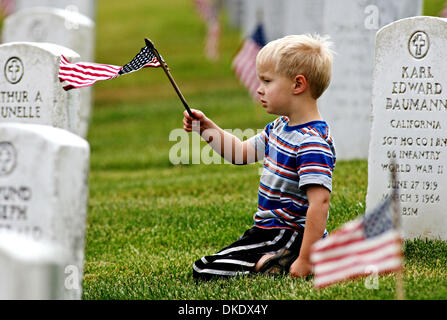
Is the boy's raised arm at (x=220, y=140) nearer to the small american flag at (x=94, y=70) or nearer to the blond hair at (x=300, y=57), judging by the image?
the small american flag at (x=94, y=70)

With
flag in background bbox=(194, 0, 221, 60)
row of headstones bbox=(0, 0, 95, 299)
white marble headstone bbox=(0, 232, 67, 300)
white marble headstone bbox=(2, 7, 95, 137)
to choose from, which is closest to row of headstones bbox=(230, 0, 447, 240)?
row of headstones bbox=(0, 0, 95, 299)

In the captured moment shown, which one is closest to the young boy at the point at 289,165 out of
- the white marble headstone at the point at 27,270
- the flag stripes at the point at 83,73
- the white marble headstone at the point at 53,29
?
the flag stripes at the point at 83,73

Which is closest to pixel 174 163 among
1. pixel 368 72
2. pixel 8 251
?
pixel 368 72

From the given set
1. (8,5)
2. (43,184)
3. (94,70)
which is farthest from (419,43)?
(8,5)

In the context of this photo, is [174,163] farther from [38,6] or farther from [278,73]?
[278,73]

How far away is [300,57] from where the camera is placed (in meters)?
A: 4.48

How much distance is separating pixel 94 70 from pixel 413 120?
7.48 ft

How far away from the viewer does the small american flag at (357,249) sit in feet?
10.8

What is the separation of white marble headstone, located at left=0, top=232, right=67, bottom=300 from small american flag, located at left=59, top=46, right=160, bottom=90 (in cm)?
205

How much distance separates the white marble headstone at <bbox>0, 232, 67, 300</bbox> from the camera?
2746mm

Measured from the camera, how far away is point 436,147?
5.52m

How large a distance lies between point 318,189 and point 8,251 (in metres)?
2.06

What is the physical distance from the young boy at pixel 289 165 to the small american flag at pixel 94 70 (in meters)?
0.45

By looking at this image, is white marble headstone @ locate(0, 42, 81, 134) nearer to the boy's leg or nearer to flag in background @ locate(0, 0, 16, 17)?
the boy's leg
